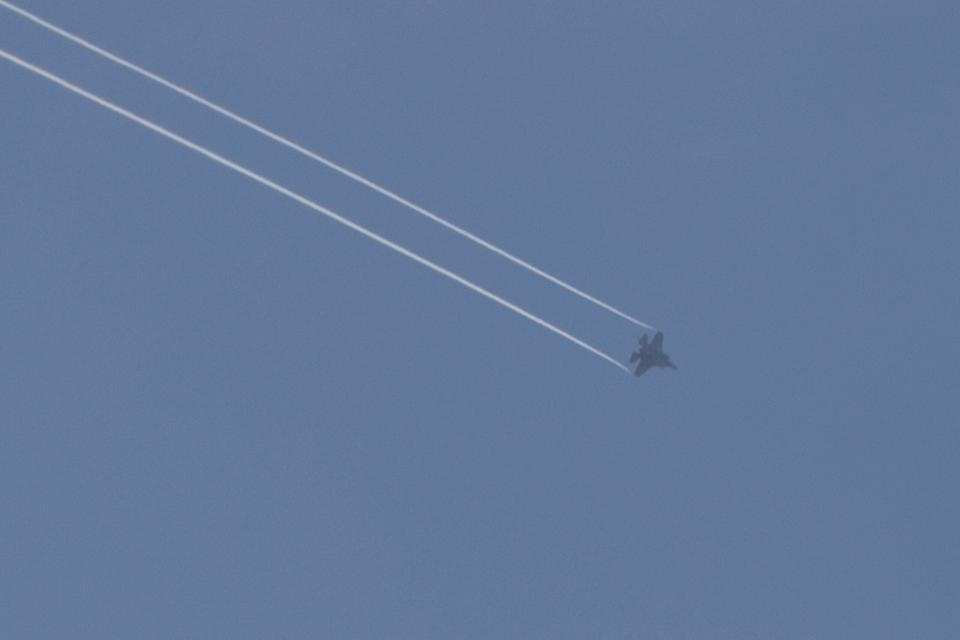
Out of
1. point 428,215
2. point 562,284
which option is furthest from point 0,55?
point 562,284

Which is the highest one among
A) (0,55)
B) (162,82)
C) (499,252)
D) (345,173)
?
(499,252)

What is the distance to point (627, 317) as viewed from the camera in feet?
268

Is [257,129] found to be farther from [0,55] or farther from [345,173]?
[0,55]

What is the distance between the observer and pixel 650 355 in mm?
81312

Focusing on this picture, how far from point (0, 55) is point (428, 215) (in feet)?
91.1

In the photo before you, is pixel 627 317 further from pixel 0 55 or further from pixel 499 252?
pixel 0 55

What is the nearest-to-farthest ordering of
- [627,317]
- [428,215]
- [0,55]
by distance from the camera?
[0,55] → [428,215] → [627,317]

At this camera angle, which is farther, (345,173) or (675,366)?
(675,366)

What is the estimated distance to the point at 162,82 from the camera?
204 feet

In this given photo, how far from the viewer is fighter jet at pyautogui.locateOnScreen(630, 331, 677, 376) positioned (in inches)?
3196

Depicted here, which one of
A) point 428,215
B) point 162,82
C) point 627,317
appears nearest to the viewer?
point 162,82

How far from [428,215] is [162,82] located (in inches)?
673

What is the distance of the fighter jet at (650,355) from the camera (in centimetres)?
8119

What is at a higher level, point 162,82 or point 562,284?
point 562,284
